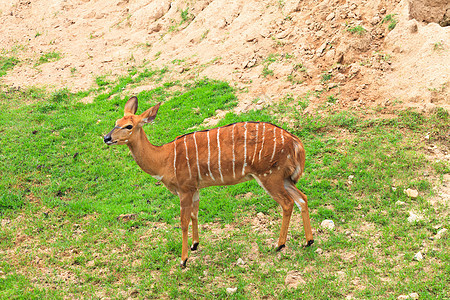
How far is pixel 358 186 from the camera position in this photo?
23.8ft

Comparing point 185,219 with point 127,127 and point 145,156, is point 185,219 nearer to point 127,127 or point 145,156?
point 145,156

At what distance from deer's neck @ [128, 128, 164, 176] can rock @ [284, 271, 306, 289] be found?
2.34 meters

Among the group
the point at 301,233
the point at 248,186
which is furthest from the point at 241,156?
the point at 248,186

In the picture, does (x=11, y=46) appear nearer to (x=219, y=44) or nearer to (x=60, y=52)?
(x=60, y=52)

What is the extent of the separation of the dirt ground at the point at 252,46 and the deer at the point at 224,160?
12.5 ft

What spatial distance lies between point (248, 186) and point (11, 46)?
46.3ft

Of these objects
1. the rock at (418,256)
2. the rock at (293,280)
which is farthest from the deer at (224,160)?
the rock at (418,256)

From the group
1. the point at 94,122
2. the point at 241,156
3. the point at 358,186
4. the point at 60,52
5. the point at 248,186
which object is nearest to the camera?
the point at 241,156

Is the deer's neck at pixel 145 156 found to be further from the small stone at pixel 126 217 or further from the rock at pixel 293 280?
the rock at pixel 293 280

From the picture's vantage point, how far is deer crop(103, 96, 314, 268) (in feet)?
19.7

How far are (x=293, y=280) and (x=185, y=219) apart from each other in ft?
5.70

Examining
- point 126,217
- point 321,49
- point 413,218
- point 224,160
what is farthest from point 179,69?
point 413,218

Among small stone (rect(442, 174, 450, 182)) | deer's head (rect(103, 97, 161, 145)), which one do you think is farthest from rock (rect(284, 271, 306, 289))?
small stone (rect(442, 174, 450, 182))

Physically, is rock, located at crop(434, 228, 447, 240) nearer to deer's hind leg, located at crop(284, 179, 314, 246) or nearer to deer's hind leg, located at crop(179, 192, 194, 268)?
deer's hind leg, located at crop(284, 179, 314, 246)
